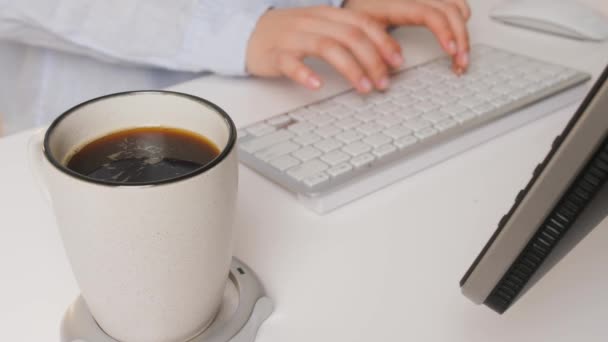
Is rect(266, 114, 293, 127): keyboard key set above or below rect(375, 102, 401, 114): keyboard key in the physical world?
below

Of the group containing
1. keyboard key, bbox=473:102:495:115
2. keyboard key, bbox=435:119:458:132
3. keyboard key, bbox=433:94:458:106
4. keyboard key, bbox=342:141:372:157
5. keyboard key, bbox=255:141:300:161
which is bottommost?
keyboard key, bbox=255:141:300:161

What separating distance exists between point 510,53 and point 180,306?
1.54 feet

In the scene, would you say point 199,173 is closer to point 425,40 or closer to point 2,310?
point 2,310

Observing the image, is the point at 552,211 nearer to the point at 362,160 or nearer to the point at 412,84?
the point at 362,160

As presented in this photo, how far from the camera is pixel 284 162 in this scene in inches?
17.0

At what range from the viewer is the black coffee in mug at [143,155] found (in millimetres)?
279

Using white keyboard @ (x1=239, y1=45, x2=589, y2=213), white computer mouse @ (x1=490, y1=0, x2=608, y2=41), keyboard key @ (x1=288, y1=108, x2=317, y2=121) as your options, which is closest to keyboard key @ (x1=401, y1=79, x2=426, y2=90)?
white keyboard @ (x1=239, y1=45, x2=589, y2=213)

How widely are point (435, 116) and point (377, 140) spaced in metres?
0.06

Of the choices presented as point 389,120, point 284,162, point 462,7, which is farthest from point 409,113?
point 462,7

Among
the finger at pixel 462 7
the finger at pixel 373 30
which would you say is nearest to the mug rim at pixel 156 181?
the finger at pixel 373 30

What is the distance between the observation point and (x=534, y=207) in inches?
9.4

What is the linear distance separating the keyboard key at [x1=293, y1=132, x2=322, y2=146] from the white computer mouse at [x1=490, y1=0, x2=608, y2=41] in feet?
1.28

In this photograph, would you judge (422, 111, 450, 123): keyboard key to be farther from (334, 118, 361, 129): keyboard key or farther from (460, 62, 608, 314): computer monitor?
(460, 62, 608, 314): computer monitor

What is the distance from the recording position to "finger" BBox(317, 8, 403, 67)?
58 cm
